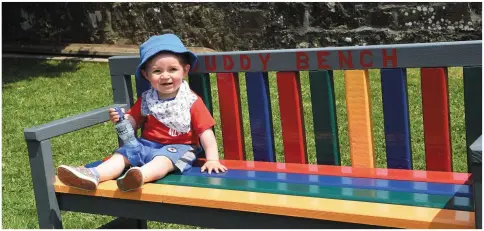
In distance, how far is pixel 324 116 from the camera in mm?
3229

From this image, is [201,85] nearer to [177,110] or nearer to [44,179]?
[177,110]

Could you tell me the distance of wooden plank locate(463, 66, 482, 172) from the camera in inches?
114

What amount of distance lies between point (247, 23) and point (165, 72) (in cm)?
470

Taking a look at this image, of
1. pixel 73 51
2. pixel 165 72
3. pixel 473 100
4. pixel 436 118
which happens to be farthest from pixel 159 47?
pixel 73 51

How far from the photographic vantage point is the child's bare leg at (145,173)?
9.80 ft

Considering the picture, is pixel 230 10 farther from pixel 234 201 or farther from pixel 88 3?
pixel 234 201

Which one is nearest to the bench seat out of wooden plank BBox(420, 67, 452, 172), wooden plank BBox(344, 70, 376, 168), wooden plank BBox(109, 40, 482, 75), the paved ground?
wooden plank BBox(420, 67, 452, 172)

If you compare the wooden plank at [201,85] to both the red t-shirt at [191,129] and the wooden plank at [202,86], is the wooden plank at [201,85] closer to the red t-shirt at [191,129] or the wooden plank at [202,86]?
the wooden plank at [202,86]

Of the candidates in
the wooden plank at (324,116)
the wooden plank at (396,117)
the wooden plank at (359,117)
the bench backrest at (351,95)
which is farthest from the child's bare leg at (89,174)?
the wooden plank at (396,117)

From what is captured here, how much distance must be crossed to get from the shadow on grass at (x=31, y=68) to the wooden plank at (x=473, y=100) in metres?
6.00

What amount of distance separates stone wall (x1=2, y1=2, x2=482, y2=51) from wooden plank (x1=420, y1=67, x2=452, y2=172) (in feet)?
13.7

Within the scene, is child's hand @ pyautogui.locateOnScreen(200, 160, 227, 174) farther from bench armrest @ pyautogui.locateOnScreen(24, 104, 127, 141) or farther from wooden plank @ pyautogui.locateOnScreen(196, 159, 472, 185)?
bench armrest @ pyautogui.locateOnScreen(24, 104, 127, 141)

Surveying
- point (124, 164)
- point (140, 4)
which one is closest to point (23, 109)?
point (140, 4)

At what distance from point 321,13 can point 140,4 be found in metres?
2.19
